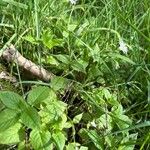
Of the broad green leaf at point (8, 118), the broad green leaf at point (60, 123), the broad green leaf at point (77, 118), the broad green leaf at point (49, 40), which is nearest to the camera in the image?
the broad green leaf at point (8, 118)

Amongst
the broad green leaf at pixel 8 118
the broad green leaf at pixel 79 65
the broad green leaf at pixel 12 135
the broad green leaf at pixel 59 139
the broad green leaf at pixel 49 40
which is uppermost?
the broad green leaf at pixel 49 40

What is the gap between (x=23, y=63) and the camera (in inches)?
67.9

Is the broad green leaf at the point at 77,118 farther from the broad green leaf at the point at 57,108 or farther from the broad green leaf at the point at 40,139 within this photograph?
the broad green leaf at the point at 40,139

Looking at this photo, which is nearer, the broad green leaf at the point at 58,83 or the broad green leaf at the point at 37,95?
the broad green leaf at the point at 37,95

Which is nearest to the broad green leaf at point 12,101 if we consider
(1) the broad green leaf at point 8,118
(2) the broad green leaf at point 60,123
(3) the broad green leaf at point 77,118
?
(1) the broad green leaf at point 8,118

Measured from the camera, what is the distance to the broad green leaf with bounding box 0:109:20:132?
4.35 feet

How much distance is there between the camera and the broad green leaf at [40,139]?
52.9 inches

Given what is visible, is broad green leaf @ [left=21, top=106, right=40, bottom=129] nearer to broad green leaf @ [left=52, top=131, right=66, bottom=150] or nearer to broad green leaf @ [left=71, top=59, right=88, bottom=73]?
broad green leaf @ [left=52, top=131, right=66, bottom=150]

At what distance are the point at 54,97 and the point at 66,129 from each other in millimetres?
127

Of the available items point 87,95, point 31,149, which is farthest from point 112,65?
point 31,149

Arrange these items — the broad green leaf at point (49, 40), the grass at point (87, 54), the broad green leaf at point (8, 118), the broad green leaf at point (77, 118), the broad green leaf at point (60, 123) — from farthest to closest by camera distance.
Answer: the broad green leaf at point (49, 40)
the grass at point (87, 54)
the broad green leaf at point (77, 118)
the broad green leaf at point (60, 123)
the broad green leaf at point (8, 118)

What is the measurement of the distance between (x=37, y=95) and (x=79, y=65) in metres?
0.38

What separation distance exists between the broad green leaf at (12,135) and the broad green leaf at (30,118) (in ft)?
0.21

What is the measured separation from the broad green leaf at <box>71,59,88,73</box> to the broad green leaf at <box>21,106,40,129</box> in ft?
1.38
